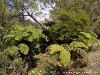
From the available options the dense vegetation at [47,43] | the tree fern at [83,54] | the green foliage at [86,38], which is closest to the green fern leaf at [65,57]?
the dense vegetation at [47,43]

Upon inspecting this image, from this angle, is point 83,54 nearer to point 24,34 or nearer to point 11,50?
point 24,34

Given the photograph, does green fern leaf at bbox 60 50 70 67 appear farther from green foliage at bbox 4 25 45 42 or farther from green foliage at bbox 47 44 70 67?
green foliage at bbox 4 25 45 42

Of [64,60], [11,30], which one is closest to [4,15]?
[11,30]

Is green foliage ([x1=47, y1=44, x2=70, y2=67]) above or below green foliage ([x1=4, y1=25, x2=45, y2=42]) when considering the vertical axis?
below

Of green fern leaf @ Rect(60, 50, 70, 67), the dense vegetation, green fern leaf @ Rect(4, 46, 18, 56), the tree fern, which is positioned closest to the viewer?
green fern leaf @ Rect(60, 50, 70, 67)

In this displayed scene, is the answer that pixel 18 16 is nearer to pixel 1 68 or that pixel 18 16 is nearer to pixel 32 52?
pixel 32 52

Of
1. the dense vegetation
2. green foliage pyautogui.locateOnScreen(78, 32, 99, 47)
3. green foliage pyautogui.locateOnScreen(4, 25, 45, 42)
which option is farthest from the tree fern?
green foliage pyautogui.locateOnScreen(4, 25, 45, 42)

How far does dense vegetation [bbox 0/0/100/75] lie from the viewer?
373 inches

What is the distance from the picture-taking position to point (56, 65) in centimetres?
909

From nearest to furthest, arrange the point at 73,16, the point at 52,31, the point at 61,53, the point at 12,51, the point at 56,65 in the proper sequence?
the point at 56,65
the point at 61,53
the point at 12,51
the point at 73,16
the point at 52,31

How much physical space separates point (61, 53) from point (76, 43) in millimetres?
1164

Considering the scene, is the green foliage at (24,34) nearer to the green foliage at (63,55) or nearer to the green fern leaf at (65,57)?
the green foliage at (63,55)

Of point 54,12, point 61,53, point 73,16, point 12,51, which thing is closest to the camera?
point 61,53

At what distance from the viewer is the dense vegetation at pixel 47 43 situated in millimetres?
9469
